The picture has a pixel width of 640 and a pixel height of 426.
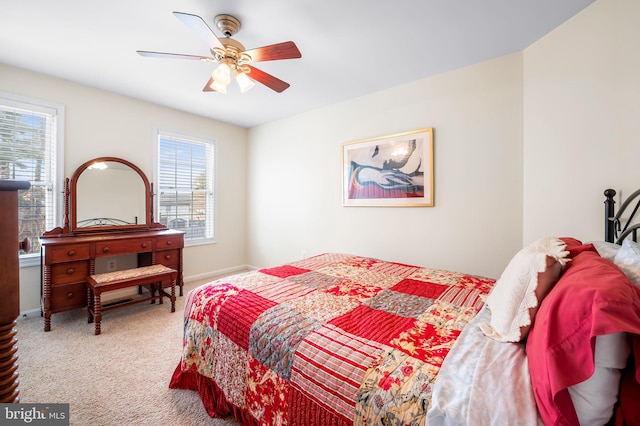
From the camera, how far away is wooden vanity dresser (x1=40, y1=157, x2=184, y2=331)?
2.53m

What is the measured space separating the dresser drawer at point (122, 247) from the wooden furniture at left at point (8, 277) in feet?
8.23

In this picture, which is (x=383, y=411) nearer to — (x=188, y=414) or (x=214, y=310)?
(x=214, y=310)

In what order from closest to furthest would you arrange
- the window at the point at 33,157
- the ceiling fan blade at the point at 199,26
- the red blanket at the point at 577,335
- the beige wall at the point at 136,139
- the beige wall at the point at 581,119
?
the red blanket at the point at 577,335 → the ceiling fan blade at the point at 199,26 → the beige wall at the point at 581,119 → the window at the point at 33,157 → the beige wall at the point at 136,139

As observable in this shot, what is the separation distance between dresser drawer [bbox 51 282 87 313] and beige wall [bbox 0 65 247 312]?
47 centimetres

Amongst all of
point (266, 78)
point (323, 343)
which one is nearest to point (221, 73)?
point (266, 78)

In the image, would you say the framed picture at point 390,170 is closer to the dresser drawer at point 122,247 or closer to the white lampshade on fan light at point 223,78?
the white lampshade on fan light at point 223,78

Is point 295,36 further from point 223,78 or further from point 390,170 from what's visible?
point 390,170

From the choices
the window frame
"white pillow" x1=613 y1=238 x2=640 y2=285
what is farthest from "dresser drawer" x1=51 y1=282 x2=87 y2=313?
"white pillow" x1=613 y1=238 x2=640 y2=285

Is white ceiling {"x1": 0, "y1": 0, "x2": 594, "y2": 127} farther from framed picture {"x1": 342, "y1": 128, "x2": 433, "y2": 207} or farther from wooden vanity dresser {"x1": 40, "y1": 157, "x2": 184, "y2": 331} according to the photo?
wooden vanity dresser {"x1": 40, "y1": 157, "x2": 184, "y2": 331}

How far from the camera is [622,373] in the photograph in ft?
2.29

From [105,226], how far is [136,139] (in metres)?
1.15

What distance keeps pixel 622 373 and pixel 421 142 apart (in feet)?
7.93

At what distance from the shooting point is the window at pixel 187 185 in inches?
147

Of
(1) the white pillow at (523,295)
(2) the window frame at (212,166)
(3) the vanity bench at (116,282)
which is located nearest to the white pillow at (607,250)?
(1) the white pillow at (523,295)
